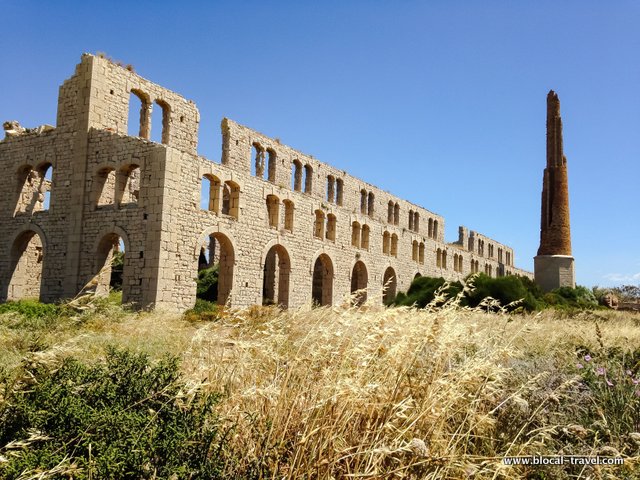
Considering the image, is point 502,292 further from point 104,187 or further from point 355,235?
point 104,187

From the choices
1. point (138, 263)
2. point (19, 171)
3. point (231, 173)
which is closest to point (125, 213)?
point (138, 263)

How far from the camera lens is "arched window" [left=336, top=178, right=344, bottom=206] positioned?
2677 centimetres

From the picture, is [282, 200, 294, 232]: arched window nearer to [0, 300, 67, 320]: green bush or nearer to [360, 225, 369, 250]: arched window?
[360, 225, 369, 250]: arched window

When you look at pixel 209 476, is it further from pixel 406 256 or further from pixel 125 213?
pixel 406 256

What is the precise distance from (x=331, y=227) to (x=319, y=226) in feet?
2.85

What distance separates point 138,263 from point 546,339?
11.5 m

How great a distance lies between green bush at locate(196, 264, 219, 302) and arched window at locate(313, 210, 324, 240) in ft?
17.5

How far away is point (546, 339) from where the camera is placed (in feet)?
24.4

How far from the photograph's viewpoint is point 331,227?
78.9ft

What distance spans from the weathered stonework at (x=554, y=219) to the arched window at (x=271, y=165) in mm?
17818

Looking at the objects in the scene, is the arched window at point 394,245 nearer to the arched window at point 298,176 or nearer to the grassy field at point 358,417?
the arched window at point 298,176

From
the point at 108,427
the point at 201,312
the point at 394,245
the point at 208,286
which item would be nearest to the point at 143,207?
the point at 201,312

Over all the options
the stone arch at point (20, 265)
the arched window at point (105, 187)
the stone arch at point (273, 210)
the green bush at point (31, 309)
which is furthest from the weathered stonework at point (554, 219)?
the green bush at point (31, 309)

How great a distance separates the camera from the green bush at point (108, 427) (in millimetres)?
2428
